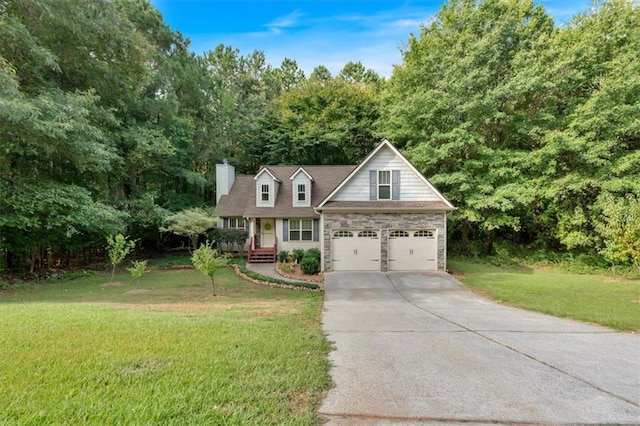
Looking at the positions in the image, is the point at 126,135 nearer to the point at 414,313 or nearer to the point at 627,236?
the point at 414,313

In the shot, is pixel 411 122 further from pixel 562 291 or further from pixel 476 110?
pixel 562 291

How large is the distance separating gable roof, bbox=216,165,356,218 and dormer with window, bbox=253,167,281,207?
22cm

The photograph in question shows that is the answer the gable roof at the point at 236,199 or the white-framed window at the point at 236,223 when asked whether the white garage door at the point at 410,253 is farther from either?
the white-framed window at the point at 236,223

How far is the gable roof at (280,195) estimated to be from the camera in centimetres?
1873

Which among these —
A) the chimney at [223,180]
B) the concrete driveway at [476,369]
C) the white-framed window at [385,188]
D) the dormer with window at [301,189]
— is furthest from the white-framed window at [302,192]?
the concrete driveway at [476,369]

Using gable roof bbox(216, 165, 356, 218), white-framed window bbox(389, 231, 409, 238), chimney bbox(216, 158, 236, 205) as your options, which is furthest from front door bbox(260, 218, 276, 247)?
white-framed window bbox(389, 231, 409, 238)

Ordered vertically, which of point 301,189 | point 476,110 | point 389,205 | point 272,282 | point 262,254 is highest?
point 476,110

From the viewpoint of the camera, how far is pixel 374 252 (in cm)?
1494

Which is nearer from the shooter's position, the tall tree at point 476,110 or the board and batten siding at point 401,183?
the board and batten siding at point 401,183

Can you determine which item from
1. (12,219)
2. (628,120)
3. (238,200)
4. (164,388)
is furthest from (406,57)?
(164,388)

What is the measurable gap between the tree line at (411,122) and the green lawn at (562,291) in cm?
277

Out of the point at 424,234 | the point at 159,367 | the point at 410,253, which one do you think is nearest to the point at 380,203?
the point at 424,234

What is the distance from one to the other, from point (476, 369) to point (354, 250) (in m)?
10.6

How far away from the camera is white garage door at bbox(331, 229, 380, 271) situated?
49.0 feet
